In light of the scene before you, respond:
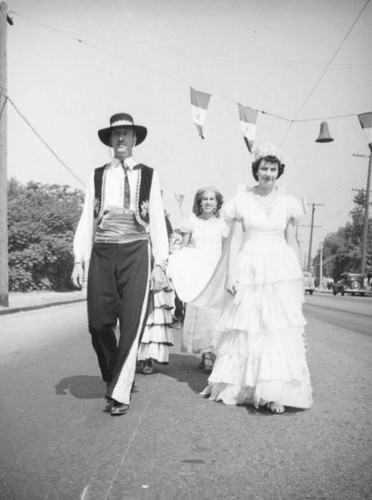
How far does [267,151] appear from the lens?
4586 mm

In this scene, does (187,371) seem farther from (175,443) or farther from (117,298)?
(175,443)

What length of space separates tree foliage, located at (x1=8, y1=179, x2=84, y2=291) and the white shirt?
2086 cm

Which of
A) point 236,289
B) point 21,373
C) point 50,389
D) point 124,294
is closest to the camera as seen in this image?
point 124,294

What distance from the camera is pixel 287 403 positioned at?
402cm

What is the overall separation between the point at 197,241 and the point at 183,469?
4.04 metres

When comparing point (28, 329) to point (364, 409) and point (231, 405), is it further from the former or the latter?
point (364, 409)

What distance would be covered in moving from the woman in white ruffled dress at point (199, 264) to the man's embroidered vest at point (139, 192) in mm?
1946

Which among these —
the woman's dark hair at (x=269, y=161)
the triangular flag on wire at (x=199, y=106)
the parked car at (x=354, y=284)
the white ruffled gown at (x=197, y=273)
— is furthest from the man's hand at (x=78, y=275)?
the parked car at (x=354, y=284)

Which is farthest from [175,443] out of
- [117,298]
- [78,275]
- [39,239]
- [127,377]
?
[39,239]

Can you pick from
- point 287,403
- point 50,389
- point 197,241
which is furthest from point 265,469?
point 197,241

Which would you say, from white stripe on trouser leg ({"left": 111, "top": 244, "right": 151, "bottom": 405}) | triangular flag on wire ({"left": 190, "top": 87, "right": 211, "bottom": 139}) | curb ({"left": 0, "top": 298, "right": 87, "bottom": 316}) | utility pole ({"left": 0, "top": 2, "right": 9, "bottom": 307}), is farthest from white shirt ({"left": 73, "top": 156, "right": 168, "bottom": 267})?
triangular flag on wire ({"left": 190, "top": 87, "right": 211, "bottom": 139})

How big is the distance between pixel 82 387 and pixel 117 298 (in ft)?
3.97

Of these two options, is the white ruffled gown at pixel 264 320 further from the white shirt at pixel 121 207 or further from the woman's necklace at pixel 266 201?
the white shirt at pixel 121 207

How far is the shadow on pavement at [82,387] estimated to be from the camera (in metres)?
4.67
